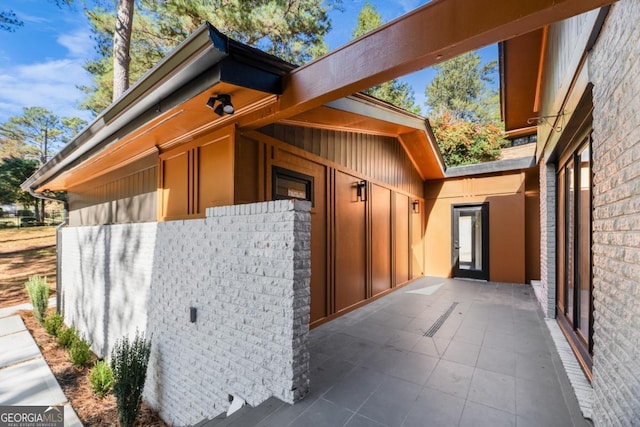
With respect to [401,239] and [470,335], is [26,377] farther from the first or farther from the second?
[401,239]

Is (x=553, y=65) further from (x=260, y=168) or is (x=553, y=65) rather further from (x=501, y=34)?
(x=260, y=168)

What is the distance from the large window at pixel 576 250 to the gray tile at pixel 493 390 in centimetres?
89

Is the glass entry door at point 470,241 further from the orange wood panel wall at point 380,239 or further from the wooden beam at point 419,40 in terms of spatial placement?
the wooden beam at point 419,40

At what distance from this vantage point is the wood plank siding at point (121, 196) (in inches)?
183

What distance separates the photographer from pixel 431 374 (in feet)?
9.76

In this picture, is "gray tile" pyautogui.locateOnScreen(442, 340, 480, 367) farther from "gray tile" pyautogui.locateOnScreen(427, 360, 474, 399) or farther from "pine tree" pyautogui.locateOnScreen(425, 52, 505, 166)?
"pine tree" pyautogui.locateOnScreen(425, 52, 505, 166)

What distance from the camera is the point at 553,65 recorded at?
396cm

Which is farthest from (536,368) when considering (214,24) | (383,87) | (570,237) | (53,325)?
(383,87)

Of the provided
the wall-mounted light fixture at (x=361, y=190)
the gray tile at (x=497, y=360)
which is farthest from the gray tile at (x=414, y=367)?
the wall-mounted light fixture at (x=361, y=190)

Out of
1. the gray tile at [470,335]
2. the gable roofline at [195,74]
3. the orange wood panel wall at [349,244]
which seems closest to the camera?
the gable roofline at [195,74]

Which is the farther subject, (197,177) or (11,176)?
(11,176)

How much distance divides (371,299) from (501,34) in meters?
5.03

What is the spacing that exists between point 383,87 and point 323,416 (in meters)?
15.7

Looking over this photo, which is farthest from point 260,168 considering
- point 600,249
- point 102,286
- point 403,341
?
point 102,286
